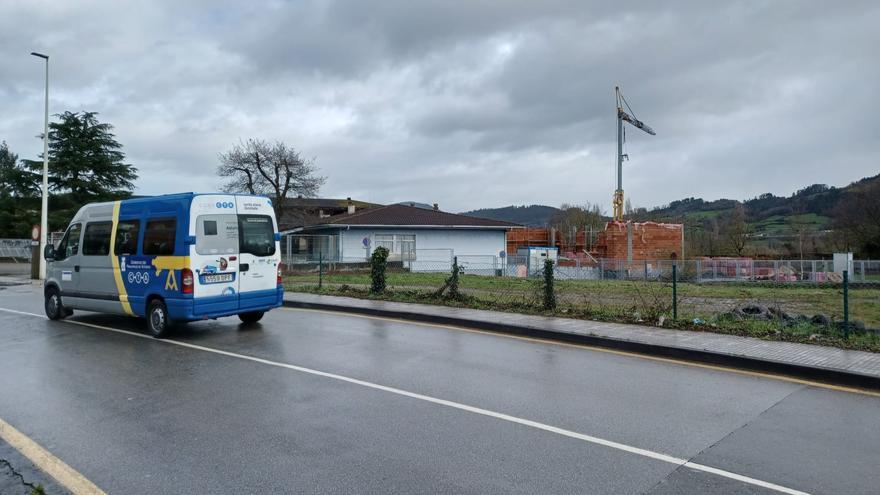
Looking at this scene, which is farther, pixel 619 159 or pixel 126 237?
pixel 619 159

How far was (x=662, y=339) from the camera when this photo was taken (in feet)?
30.1

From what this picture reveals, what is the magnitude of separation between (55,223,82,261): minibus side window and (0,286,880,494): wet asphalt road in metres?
3.47

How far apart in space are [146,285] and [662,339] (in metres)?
8.92

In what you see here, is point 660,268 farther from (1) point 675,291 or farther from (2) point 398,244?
(1) point 675,291

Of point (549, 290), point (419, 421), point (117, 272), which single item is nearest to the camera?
point (419, 421)

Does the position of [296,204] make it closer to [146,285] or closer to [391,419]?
[146,285]

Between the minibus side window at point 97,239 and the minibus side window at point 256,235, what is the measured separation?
2827mm

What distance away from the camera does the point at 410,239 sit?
38.7 m

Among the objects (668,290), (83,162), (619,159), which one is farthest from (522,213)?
(668,290)

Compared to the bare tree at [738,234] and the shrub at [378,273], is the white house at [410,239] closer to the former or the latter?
the shrub at [378,273]

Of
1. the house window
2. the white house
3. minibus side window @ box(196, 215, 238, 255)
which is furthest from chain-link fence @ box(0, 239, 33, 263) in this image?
minibus side window @ box(196, 215, 238, 255)

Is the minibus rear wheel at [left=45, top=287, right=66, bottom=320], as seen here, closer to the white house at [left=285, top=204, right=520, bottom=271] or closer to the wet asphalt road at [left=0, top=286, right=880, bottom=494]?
the wet asphalt road at [left=0, top=286, right=880, bottom=494]

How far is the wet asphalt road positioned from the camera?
4.19 m

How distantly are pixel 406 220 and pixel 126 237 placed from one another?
93.5 feet
